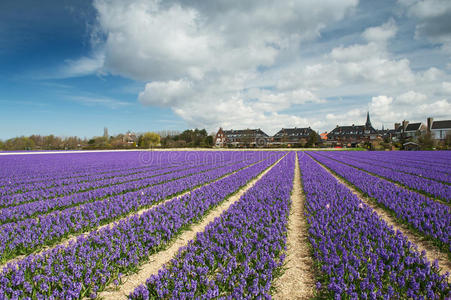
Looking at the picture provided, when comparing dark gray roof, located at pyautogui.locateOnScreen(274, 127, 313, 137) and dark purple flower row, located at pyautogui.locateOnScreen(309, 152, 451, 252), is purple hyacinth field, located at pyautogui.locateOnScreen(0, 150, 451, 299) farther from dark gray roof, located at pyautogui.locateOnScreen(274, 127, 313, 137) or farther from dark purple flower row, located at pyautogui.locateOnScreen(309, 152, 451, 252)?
dark gray roof, located at pyautogui.locateOnScreen(274, 127, 313, 137)

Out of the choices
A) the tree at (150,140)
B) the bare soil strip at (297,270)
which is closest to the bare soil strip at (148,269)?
the bare soil strip at (297,270)

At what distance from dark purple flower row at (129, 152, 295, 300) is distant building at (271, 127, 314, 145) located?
100520mm

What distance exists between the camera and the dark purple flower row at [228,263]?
354cm

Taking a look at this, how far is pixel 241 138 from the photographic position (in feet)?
339

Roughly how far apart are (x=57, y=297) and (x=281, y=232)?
4.72 metres

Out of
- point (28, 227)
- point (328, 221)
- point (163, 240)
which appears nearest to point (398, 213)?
point (328, 221)

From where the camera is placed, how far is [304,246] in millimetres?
5656

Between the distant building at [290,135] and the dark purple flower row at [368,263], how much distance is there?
100254 mm

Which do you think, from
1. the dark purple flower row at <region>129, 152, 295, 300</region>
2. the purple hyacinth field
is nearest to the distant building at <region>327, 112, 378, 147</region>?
the purple hyacinth field

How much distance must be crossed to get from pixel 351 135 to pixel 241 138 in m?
52.9

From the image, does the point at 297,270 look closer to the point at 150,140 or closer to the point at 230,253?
the point at 230,253

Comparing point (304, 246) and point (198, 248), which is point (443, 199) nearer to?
point (304, 246)

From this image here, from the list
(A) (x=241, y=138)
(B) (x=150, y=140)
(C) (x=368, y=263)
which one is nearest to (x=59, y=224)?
(C) (x=368, y=263)

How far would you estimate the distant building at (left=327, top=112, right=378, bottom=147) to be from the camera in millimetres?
101250
